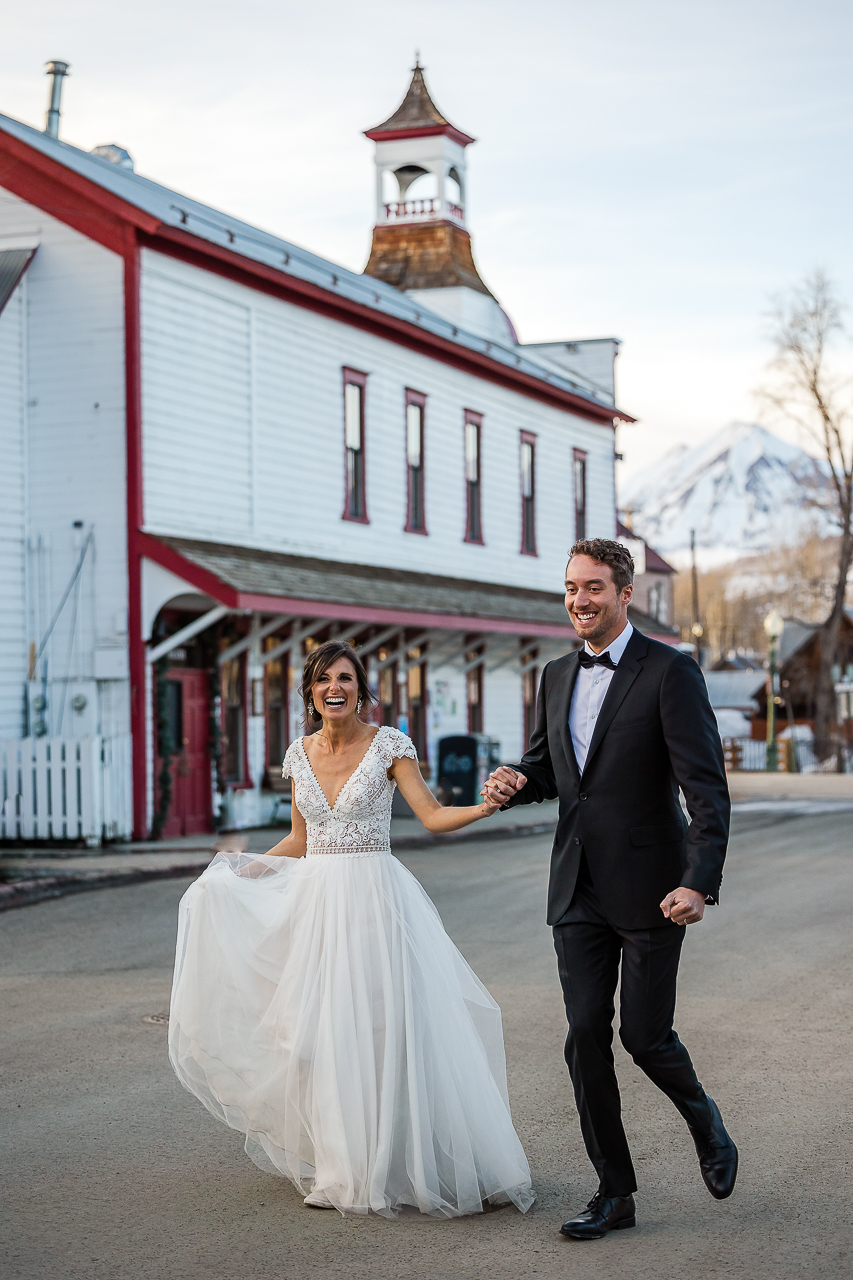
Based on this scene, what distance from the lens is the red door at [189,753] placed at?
20.4m

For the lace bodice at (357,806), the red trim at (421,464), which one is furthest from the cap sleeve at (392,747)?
the red trim at (421,464)

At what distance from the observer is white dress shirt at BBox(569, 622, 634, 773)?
210 inches

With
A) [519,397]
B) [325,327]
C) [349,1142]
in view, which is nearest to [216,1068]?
[349,1142]

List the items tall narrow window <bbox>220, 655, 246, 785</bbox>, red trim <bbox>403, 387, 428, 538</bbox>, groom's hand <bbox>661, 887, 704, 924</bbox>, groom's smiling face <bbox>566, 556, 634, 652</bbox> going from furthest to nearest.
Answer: red trim <bbox>403, 387, 428, 538</bbox> → tall narrow window <bbox>220, 655, 246, 785</bbox> → groom's smiling face <bbox>566, 556, 634, 652</bbox> → groom's hand <bbox>661, 887, 704, 924</bbox>

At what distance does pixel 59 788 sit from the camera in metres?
18.6

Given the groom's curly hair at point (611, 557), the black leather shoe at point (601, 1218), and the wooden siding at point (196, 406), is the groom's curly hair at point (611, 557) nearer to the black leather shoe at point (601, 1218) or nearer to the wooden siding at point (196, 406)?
the black leather shoe at point (601, 1218)

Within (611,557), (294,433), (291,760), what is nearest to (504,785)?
(611,557)

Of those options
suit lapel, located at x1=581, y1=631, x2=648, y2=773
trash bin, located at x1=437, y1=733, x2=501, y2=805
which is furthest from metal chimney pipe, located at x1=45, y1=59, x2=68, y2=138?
suit lapel, located at x1=581, y1=631, x2=648, y2=773

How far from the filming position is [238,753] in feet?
72.1

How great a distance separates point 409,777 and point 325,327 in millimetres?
18669

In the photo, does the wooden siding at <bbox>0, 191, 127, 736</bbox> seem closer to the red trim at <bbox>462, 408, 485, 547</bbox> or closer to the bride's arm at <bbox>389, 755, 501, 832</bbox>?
the red trim at <bbox>462, 408, 485, 547</bbox>

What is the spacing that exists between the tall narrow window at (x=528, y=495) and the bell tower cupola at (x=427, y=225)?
10.4 ft

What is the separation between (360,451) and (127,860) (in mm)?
9610

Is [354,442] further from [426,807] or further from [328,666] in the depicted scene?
[426,807]
